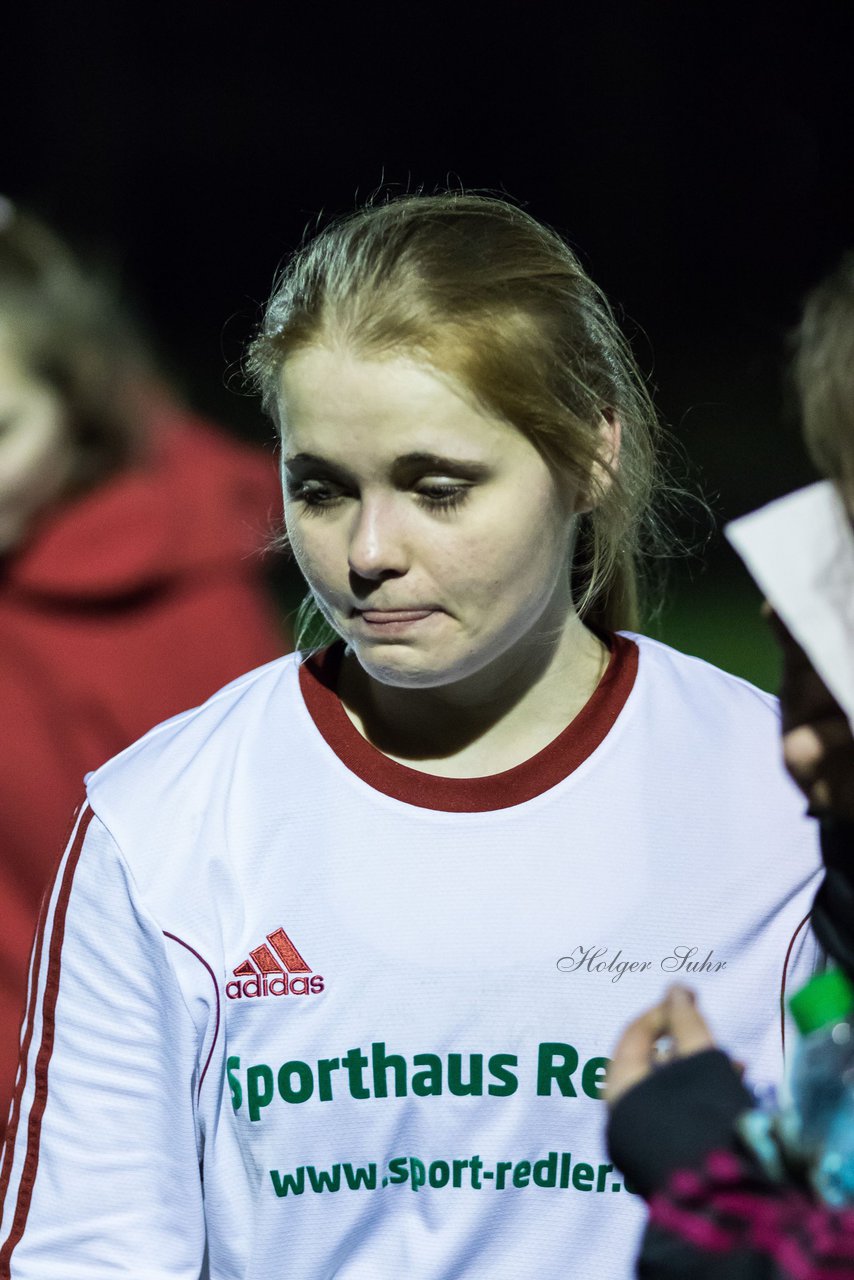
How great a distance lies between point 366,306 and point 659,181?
9.61 metres

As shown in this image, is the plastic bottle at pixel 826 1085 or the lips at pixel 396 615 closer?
the plastic bottle at pixel 826 1085

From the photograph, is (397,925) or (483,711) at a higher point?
(483,711)

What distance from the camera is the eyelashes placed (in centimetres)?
165

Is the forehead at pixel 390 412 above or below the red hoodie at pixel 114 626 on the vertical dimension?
above

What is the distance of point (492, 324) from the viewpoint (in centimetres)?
169

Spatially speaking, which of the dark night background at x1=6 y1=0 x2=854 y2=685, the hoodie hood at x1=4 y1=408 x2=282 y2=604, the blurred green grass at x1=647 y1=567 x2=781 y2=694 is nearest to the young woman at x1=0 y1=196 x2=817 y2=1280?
the hoodie hood at x1=4 y1=408 x2=282 y2=604

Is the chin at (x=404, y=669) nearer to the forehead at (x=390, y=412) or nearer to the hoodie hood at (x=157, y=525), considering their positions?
the forehead at (x=390, y=412)

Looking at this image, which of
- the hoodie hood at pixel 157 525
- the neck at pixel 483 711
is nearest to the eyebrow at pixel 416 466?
the neck at pixel 483 711

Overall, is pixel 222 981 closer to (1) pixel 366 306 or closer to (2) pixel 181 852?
(2) pixel 181 852

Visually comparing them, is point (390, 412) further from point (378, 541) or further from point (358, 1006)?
point (358, 1006)

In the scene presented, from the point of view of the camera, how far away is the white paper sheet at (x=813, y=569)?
4.33ft

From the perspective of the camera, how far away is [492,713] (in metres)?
1.85

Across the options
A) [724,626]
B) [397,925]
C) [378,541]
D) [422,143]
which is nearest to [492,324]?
[378,541]

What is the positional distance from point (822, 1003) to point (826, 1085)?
3.2 inches
